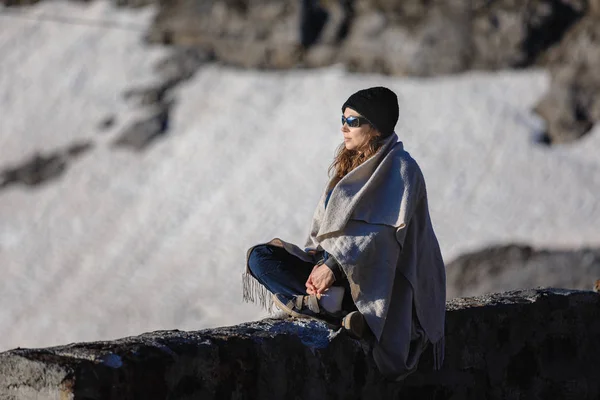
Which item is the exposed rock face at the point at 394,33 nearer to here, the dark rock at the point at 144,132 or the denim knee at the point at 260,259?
the dark rock at the point at 144,132

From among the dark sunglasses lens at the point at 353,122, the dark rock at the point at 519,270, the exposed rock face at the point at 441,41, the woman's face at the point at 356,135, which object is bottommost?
the dark rock at the point at 519,270

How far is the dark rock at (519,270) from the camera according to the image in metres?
10.1

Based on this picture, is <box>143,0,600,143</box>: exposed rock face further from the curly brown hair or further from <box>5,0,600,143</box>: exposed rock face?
the curly brown hair

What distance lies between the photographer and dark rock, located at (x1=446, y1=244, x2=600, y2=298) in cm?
1007

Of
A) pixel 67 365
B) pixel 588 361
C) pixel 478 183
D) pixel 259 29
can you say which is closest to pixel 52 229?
pixel 259 29

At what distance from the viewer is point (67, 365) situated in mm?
2578

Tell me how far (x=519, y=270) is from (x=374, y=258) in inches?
284

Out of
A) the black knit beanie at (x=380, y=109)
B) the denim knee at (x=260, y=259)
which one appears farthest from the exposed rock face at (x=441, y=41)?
the denim knee at (x=260, y=259)

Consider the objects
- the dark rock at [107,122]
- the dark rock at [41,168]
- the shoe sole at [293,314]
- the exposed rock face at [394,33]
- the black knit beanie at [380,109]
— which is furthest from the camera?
the dark rock at [107,122]

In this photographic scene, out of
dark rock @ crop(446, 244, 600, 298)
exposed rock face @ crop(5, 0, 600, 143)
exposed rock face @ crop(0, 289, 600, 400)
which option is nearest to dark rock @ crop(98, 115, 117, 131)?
exposed rock face @ crop(5, 0, 600, 143)

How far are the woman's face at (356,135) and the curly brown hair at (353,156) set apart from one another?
0.01m

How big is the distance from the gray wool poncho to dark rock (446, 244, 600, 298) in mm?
6485

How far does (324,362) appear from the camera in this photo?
11.1ft

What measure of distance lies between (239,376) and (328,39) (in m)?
12.8
